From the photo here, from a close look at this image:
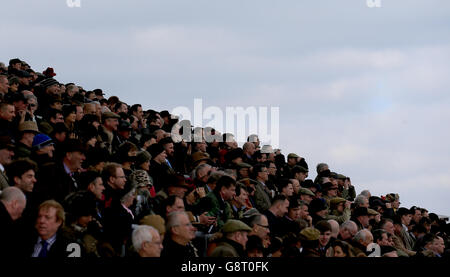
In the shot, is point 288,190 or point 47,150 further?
point 288,190

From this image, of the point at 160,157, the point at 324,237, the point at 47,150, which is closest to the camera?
the point at 47,150

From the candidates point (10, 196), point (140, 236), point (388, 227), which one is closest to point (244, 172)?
point (388, 227)

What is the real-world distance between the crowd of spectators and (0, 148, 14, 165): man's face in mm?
16

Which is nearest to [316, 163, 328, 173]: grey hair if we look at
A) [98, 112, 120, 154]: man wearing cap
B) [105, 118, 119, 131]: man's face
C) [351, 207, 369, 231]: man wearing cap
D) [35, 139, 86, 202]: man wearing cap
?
[351, 207, 369, 231]: man wearing cap

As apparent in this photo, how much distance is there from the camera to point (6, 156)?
35.4ft

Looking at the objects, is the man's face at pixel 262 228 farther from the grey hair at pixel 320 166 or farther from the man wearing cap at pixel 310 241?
the grey hair at pixel 320 166

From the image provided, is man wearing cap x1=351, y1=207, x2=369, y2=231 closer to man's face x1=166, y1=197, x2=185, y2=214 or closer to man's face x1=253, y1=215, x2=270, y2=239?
man's face x1=253, y1=215, x2=270, y2=239

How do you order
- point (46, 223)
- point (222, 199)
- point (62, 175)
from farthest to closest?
point (222, 199) < point (62, 175) < point (46, 223)

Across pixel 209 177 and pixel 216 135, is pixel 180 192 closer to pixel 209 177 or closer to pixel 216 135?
pixel 209 177

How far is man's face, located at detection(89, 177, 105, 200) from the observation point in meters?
10.1

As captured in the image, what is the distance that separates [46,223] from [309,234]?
16.5 ft

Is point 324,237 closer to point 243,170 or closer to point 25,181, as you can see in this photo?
point 243,170

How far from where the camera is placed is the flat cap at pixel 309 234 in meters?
11.4
